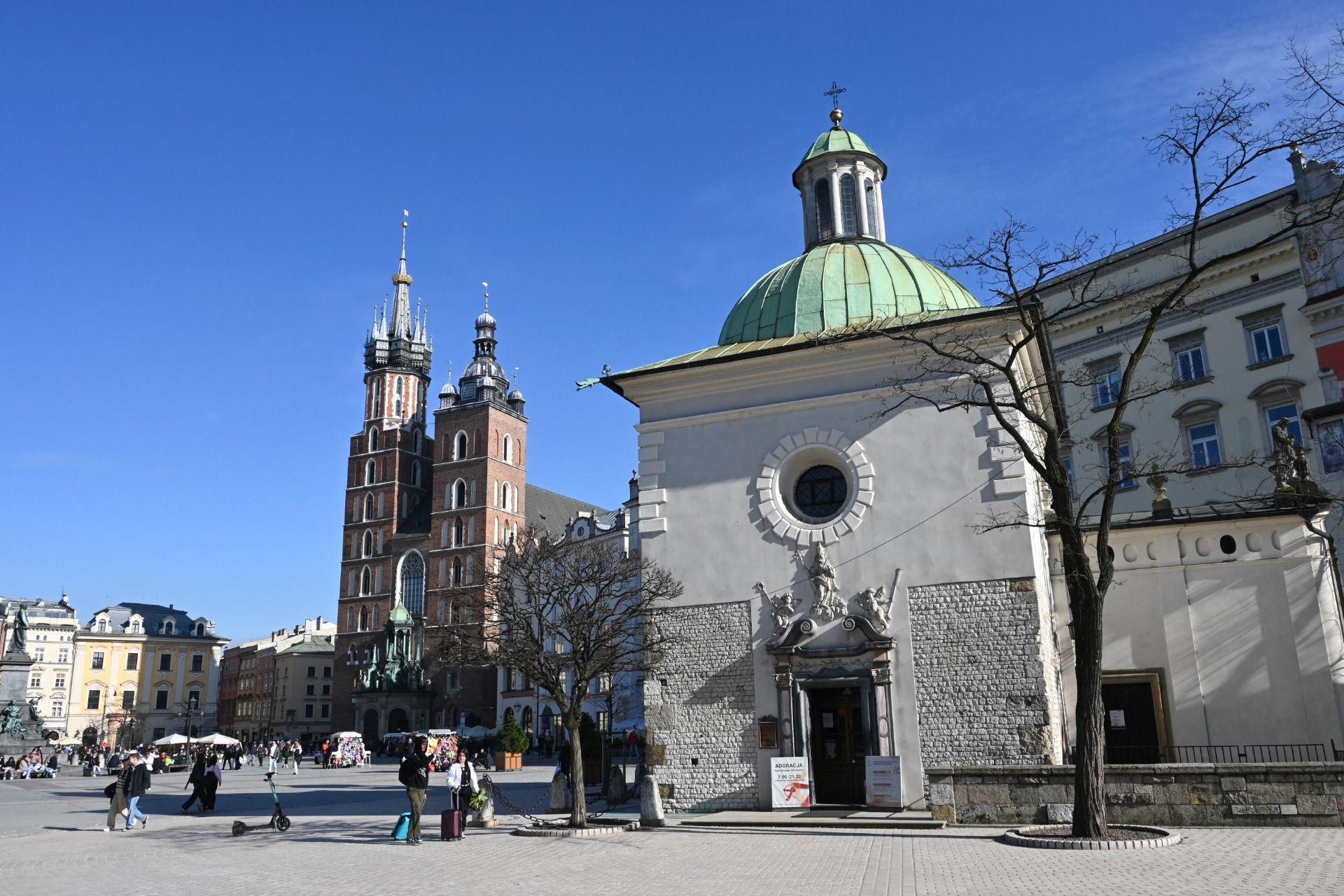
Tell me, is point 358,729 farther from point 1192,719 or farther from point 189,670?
point 1192,719

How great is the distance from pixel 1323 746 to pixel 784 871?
41.3ft

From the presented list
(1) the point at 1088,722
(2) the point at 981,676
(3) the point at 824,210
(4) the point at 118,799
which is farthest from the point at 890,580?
(4) the point at 118,799

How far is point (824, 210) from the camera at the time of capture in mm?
23938

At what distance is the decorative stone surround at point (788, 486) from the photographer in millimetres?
18234

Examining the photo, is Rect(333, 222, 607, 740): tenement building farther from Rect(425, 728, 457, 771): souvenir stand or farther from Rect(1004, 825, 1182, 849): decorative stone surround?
Rect(1004, 825, 1182, 849): decorative stone surround

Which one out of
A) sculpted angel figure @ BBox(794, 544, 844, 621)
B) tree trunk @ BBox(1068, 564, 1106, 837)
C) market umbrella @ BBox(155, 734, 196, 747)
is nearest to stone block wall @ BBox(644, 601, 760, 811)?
sculpted angel figure @ BBox(794, 544, 844, 621)

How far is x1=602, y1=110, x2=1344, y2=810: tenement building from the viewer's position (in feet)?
55.7

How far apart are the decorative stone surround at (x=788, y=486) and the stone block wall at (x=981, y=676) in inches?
78.1

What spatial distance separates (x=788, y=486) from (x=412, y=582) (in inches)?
2768

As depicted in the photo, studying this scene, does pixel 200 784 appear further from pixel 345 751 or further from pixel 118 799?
pixel 345 751

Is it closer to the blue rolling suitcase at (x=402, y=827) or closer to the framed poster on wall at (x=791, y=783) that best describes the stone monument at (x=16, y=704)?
the blue rolling suitcase at (x=402, y=827)

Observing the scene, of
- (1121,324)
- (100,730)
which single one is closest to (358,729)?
(100,730)

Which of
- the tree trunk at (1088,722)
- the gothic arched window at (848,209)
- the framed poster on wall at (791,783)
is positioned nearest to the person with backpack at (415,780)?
the framed poster on wall at (791,783)

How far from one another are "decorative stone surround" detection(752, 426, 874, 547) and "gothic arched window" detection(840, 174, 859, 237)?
6741 millimetres
